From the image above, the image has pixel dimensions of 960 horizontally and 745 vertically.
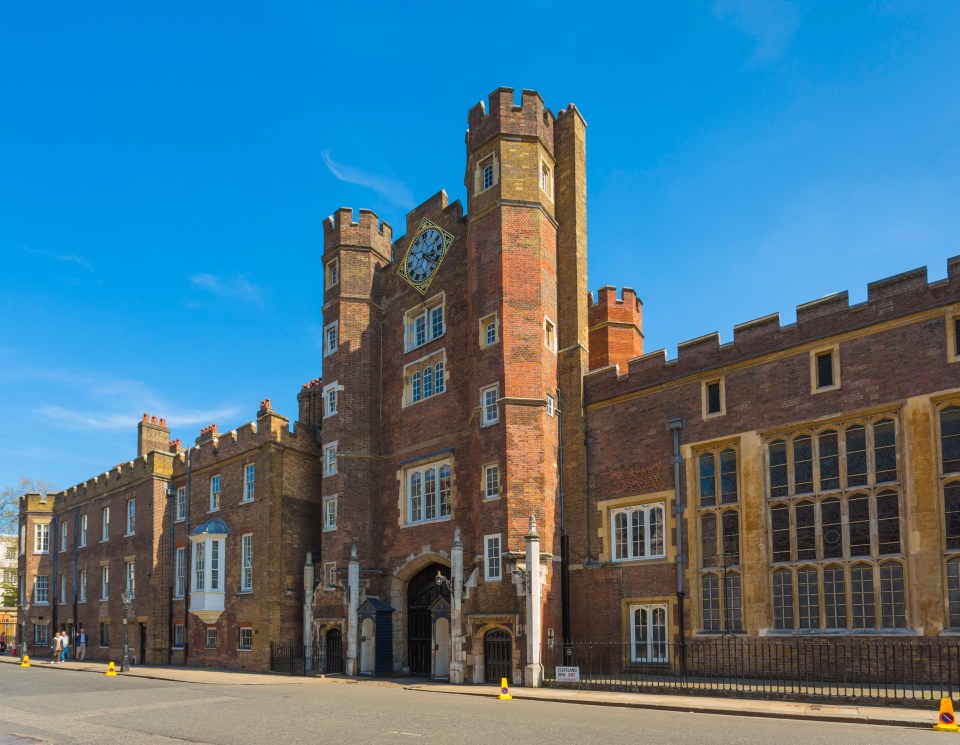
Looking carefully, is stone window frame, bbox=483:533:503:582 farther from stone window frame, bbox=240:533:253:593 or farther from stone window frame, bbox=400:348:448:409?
stone window frame, bbox=240:533:253:593

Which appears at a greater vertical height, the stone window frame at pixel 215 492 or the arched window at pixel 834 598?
the stone window frame at pixel 215 492

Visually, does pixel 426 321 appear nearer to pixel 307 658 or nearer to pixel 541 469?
pixel 541 469

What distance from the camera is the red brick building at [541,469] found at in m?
22.4

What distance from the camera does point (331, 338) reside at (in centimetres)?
3722

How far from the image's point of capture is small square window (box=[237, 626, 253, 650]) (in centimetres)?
3727

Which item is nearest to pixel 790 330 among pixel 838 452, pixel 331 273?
pixel 838 452

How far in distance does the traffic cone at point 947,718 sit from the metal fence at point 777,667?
213 cm

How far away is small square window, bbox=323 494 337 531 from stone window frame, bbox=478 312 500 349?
→ 9794mm

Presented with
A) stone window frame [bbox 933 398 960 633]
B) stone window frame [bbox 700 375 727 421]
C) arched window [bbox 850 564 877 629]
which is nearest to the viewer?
stone window frame [bbox 933 398 960 633]

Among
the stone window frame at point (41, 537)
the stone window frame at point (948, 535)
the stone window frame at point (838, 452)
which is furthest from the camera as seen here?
the stone window frame at point (41, 537)

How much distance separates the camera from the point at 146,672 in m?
35.8

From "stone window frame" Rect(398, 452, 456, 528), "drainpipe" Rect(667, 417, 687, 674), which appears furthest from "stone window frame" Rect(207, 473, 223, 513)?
"drainpipe" Rect(667, 417, 687, 674)

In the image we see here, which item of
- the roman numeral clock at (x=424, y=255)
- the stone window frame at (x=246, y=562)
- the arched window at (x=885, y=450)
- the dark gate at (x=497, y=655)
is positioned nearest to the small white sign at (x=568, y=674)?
the dark gate at (x=497, y=655)

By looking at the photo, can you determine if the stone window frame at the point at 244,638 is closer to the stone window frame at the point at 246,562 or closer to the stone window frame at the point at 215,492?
the stone window frame at the point at 246,562
